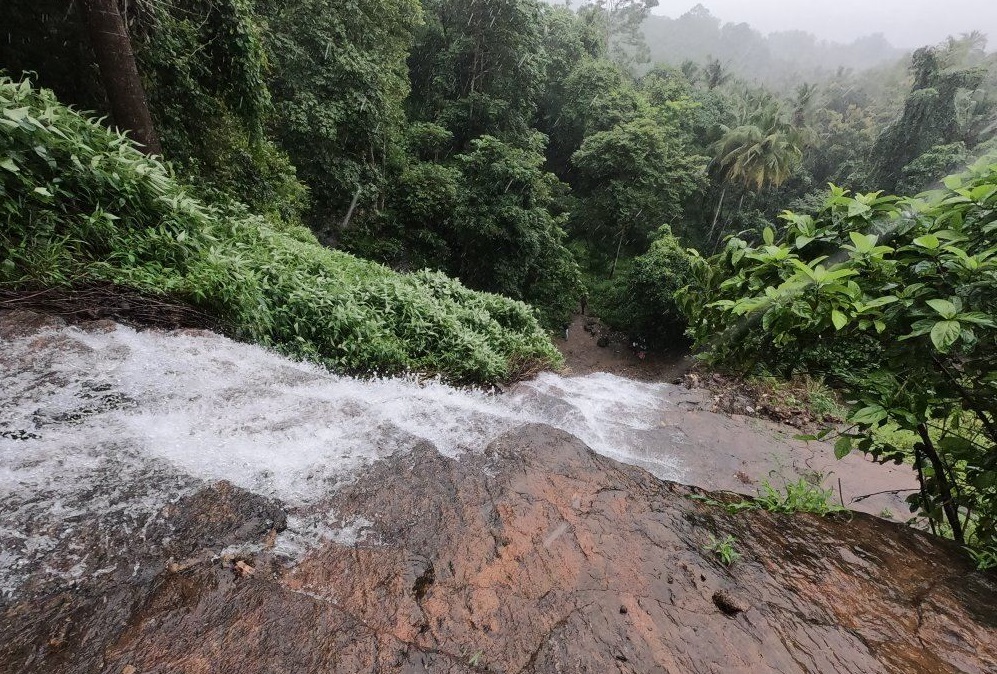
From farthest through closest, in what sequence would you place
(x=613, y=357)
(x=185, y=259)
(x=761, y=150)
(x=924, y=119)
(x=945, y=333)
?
(x=924, y=119) → (x=761, y=150) → (x=613, y=357) → (x=185, y=259) → (x=945, y=333)

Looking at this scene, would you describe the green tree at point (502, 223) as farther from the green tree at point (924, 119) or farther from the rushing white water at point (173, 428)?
the green tree at point (924, 119)

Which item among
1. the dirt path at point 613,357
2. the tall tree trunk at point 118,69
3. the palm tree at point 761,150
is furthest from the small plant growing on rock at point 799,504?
the palm tree at point 761,150

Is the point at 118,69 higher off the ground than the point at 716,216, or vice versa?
the point at 716,216

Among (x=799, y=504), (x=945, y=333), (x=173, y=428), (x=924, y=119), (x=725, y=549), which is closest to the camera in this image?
(x=945, y=333)

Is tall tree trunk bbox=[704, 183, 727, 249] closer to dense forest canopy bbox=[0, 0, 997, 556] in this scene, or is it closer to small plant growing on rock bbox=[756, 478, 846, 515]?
dense forest canopy bbox=[0, 0, 997, 556]

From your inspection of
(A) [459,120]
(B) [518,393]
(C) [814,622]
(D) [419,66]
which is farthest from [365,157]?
(C) [814,622]

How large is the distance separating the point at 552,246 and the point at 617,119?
1010 centimetres

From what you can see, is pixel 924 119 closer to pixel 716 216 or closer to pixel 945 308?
pixel 716 216

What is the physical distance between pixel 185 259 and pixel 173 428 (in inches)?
97.6

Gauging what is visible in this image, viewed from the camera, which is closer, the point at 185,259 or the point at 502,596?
the point at 502,596

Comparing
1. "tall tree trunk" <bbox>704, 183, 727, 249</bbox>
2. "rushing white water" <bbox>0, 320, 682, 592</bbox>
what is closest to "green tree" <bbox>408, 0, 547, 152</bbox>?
"tall tree trunk" <bbox>704, 183, 727, 249</bbox>

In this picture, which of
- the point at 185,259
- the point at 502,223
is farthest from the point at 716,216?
the point at 185,259

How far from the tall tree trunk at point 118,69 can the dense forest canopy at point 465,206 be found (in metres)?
0.02

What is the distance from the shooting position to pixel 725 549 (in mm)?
A: 2459
